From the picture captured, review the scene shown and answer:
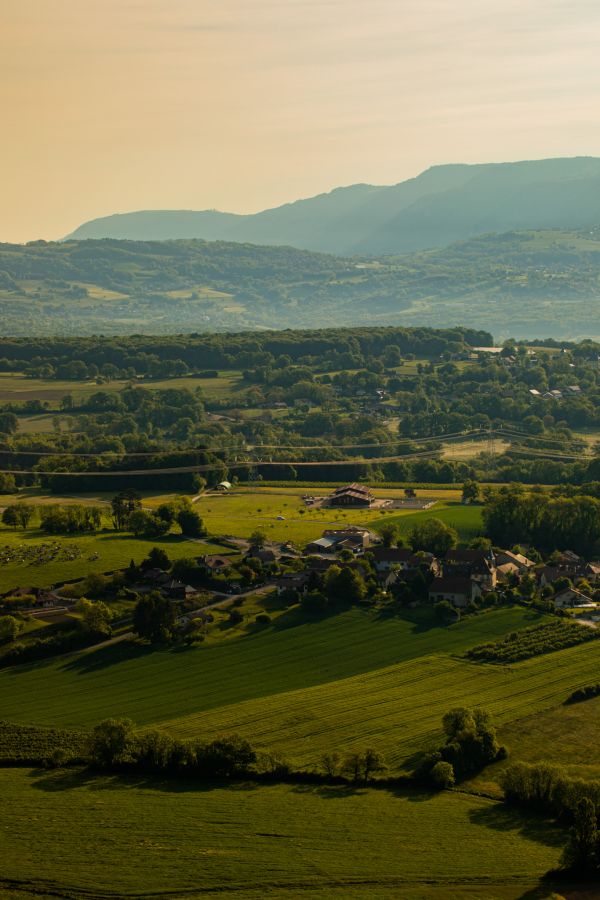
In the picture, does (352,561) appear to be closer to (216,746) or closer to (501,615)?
(501,615)

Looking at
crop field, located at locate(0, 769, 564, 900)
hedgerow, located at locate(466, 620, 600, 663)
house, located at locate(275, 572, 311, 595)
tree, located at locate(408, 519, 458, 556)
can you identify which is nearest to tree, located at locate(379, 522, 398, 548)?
tree, located at locate(408, 519, 458, 556)

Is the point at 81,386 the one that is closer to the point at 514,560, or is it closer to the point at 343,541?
the point at 343,541

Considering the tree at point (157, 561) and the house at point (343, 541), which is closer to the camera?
the tree at point (157, 561)

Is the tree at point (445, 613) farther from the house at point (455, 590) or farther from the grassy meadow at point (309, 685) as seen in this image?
the house at point (455, 590)

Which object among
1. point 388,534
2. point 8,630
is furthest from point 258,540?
point 8,630

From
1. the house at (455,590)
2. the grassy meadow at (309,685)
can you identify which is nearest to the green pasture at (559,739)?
the grassy meadow at (309,685)

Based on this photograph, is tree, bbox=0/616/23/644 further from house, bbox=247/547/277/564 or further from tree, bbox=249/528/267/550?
tree, bbox=249/528/267/550
